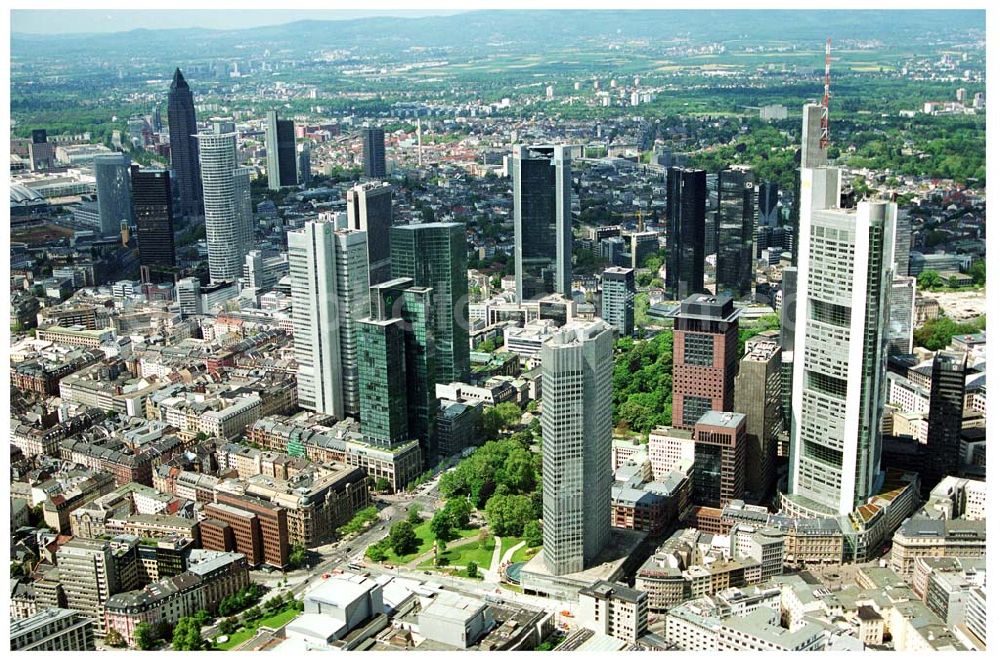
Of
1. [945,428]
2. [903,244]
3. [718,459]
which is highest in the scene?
[903,244]

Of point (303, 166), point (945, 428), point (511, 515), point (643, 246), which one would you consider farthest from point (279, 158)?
point (945, 428)

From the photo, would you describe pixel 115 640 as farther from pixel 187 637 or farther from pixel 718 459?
pixel 718 459

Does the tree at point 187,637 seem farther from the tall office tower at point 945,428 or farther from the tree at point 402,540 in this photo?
the tall office tower at point 945,428

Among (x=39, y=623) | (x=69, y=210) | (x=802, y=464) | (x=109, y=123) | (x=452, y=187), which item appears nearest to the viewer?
(x=39, y=623)

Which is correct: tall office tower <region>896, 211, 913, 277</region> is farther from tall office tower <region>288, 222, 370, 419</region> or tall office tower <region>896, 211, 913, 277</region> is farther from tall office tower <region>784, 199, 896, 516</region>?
tall office tower <region>288, 222, 370, 419</region>

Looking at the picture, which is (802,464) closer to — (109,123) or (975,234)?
(975,234)

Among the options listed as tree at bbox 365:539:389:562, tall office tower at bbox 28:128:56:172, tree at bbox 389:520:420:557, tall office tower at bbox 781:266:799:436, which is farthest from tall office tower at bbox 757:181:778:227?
tall office tower at bbox 28:128:56:172

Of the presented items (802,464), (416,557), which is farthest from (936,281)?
(416,557)
